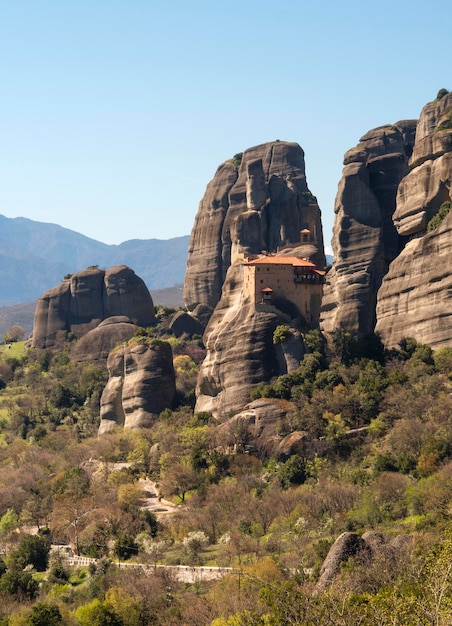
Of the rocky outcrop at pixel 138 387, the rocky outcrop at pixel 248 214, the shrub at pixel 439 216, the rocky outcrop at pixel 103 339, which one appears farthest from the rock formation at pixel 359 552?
the rocky outcrop at pixel 103 339

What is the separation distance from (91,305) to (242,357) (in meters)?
49.4

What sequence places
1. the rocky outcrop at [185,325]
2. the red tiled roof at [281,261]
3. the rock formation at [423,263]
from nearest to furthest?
the rock formation at [423,263], the red tiled roof at [281,261], the rocky outcrop at [185,325]

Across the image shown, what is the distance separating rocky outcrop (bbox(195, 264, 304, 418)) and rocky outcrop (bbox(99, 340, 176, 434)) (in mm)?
6262

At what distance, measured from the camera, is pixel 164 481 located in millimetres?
77062

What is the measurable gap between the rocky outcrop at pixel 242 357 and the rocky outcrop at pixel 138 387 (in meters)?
6.26

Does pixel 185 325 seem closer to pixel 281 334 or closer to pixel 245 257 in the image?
pixel 245 257

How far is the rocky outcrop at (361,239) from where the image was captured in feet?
304

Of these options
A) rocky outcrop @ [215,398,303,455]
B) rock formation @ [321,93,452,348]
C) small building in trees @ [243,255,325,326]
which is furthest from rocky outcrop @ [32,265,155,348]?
rocky outcrop @ [215,398,303,455]

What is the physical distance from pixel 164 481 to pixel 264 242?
47.5m

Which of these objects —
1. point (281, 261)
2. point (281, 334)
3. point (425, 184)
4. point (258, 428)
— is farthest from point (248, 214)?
point (258, 428)

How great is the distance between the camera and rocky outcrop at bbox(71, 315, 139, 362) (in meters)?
119

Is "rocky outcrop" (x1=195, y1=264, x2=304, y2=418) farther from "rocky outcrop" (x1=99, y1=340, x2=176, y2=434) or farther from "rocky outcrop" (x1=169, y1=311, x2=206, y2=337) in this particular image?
"rocky outcrop" (x1=169, y1=311, x2=206, y2=337)

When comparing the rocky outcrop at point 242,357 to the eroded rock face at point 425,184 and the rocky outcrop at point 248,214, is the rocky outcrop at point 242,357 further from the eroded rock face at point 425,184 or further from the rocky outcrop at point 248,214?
the rocky outcrop at point 248,214

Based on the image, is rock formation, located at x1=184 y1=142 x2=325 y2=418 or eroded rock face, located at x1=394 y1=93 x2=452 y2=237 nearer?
eroded rock face, located at x1=394 y1=93 x2=452 y2=237
